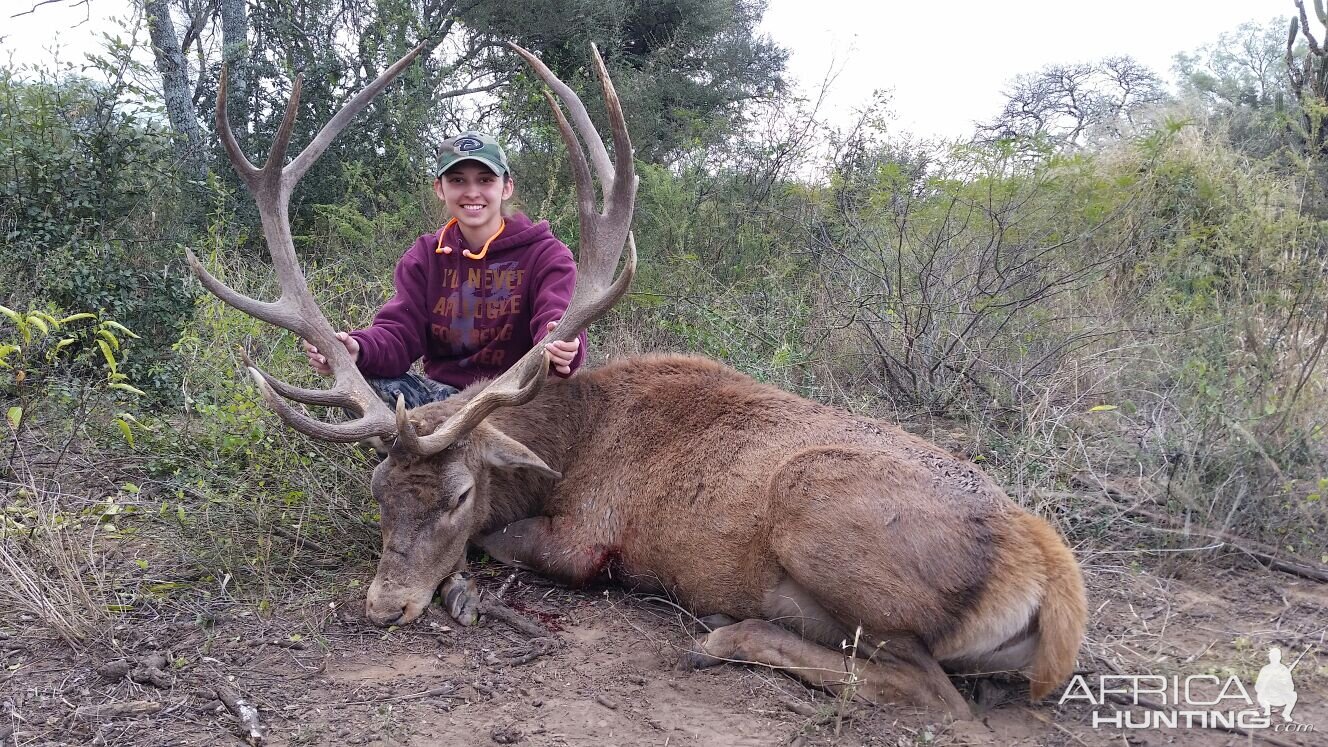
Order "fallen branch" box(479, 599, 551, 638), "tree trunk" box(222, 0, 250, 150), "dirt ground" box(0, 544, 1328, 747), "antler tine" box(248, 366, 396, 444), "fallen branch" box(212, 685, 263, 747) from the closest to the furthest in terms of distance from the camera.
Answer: "fallen branch" box(212, 685, 263, 747) → "dirt ground" box(0, 544, 1328, 747) → "antler tine" box(248, 366, 396, 444) → "fallen branch" box(479, 599, 551, 638) → "tree trunk" box(222, 0, 250, 150)

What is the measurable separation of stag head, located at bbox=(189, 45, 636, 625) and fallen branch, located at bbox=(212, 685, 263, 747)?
2.45ft

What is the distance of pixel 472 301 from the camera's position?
5.12 meters

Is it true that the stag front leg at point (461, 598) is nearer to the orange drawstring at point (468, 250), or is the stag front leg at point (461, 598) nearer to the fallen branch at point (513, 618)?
the fallen branch at point (513, 618)

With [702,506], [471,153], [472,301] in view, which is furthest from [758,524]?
[471,153]

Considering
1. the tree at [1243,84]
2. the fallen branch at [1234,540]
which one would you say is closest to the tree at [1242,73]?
the tree at [1243,84]

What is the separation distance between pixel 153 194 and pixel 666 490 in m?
6.41

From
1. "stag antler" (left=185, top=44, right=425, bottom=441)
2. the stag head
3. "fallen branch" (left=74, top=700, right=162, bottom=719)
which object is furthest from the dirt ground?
"stag antler" (left=185, top=44, right=425, bottom=441)

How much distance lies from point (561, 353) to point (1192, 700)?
3.16 metres

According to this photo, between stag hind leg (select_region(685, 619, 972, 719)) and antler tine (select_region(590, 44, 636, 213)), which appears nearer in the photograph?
stag hind leg (select_region(685, 619, 972, 719))

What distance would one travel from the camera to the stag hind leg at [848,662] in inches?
135

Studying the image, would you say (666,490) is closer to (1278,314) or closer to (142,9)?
(1278,314)

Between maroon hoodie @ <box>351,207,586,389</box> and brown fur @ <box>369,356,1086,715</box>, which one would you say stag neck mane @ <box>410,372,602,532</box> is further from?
maroon hoodie @ <box>351,207,586,389</box>

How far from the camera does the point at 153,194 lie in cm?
796

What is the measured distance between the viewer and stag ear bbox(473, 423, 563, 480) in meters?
4.32
